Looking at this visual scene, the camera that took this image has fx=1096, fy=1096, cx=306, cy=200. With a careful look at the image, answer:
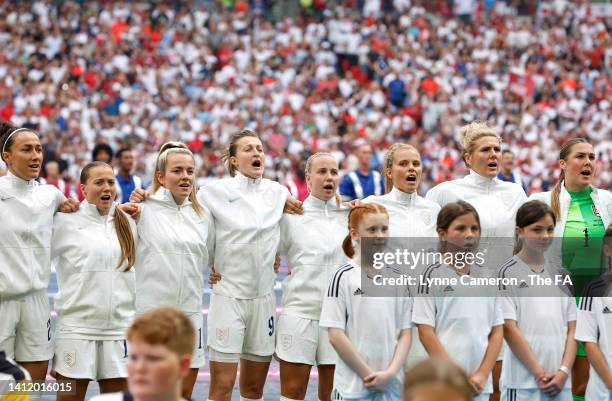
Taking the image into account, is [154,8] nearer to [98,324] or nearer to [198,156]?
[198,156]

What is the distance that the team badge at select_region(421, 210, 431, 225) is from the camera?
795 centimetres

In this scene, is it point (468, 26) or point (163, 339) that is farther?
point (468, 26)

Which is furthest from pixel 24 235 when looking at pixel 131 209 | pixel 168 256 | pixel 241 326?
pixel 241 326

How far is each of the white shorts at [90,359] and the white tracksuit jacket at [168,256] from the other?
1.38 feet

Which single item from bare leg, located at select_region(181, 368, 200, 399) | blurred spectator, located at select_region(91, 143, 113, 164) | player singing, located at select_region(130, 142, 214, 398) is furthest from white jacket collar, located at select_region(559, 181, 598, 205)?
blurred spectator, located at select_region(91, 143, 113, 164)

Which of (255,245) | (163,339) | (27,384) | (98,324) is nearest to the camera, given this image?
(163,339)

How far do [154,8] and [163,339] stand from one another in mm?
27405

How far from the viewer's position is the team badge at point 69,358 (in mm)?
7285

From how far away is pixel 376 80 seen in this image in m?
29.5

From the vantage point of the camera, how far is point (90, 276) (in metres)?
7.38

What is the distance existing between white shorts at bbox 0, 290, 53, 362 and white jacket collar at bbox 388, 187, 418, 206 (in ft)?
8.54

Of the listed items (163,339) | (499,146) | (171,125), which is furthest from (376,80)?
(163,339)

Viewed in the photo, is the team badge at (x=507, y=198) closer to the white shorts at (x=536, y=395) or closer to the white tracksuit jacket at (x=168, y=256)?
the white shorts at (x=536, y=395)

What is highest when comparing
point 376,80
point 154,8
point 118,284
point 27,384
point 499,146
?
point 154,8
